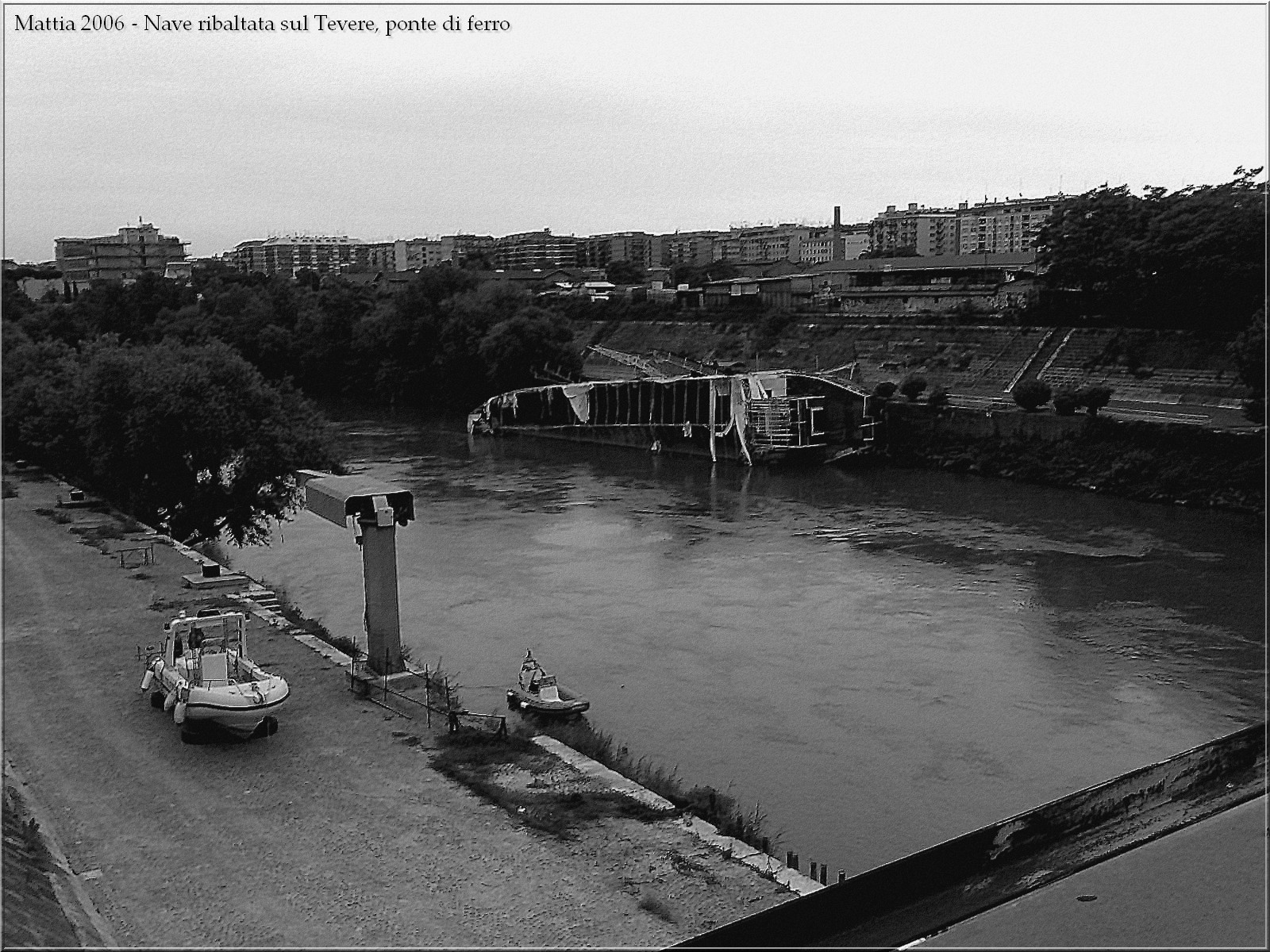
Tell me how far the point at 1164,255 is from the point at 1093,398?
495cm

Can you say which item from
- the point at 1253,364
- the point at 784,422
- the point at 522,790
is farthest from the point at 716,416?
the point at 522,790

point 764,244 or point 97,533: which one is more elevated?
point 764,244

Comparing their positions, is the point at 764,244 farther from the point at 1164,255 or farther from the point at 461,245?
the point at 1164,255

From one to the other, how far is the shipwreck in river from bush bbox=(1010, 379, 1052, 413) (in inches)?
110

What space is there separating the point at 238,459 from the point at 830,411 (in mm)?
12662

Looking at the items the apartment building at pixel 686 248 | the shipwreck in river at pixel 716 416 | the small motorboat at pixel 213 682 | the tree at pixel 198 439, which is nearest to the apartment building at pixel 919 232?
the apartment building at pixel 686 248

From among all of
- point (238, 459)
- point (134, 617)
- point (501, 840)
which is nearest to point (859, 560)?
point (238, 459)

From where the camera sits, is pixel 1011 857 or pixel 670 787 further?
pixel 670 787

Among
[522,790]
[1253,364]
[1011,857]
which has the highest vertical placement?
[1011,857]

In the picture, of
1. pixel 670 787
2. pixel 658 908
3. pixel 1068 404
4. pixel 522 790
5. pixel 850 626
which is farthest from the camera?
pixel 1068 404

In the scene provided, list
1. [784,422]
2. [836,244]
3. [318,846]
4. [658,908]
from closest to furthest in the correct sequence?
1. [658,908]
2. [318,846]
3. [784,422]
4. [836,244]

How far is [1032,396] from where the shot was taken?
2109 centimetres

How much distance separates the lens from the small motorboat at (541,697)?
28.2 ft

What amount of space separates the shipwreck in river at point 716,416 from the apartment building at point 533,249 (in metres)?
51.8
